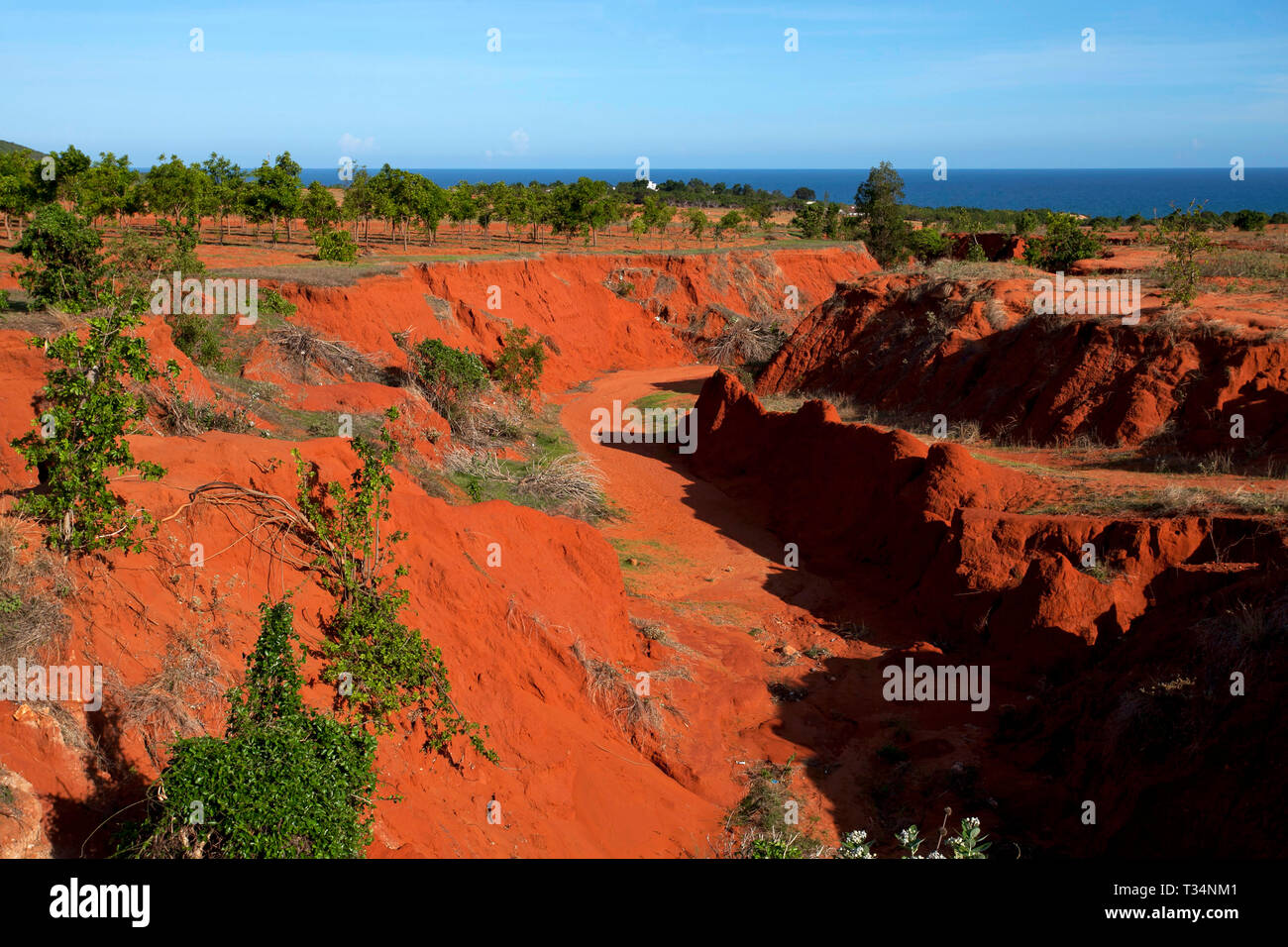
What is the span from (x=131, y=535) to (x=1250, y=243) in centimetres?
4458

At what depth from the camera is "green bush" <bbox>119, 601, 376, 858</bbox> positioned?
516cm

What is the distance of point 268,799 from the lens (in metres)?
5.29

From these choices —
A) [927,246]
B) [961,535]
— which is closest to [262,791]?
[961,535]

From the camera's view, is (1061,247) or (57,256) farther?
(1061,247)

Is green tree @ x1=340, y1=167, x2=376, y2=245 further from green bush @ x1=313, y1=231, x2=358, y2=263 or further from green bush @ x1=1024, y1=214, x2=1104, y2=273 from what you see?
green bush @ x1=1024, y1=214, x2=1104, y2=273

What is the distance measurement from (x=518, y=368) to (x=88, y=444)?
18.9m

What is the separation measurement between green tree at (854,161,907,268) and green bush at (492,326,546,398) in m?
28.5

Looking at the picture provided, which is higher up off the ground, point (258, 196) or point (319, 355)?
point (258, 196)

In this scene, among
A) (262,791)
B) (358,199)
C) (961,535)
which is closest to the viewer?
(262,791)

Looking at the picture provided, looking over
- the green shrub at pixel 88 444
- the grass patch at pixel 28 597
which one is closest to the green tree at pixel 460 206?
the green shrub at pixel 88 444

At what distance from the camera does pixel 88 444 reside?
7.48 meters

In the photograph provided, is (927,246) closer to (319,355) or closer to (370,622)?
(319,355)

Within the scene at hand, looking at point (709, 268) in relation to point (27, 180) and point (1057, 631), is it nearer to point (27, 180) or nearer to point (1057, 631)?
point (27, 180)
